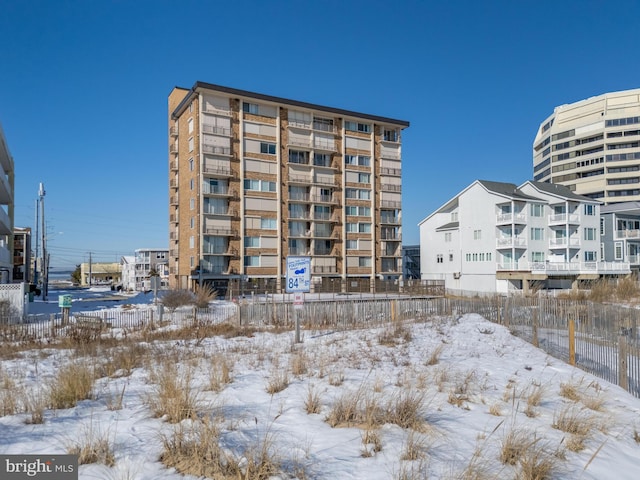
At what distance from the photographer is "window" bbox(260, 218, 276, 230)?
57963mm

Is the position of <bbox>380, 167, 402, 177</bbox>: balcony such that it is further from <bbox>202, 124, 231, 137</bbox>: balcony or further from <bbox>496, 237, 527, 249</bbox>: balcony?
<bbox>202, 124, 231, 137</bbox>: balcony

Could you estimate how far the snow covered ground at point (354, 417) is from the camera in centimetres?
560

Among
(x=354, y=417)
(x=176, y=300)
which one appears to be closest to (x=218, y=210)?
(x=176, y=300)

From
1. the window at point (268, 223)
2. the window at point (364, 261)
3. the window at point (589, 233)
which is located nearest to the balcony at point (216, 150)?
the window at point (268, 223)

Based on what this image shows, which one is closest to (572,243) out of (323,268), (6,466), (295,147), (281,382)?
(323,268)

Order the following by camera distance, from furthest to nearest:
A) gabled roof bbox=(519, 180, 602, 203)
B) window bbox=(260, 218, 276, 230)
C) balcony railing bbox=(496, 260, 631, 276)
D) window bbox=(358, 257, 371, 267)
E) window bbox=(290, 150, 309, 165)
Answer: window bbox=(358, 257, 371, 267)
window bbox=(290, 150, 309, 165)
window bbox=(260, 218, 276, 230)
gabled roof bbox=(519, 180, 602, 203)
balcony railing bbox=(496, 260, 631, 276)

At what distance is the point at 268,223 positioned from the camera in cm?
5838

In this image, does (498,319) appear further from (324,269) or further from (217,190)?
(217,190)

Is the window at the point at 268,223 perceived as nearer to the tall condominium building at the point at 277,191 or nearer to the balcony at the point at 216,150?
the tall condominium building at the point at 277,191

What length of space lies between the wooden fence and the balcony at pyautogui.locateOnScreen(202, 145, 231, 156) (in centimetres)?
3196

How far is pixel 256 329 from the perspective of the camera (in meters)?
19.4

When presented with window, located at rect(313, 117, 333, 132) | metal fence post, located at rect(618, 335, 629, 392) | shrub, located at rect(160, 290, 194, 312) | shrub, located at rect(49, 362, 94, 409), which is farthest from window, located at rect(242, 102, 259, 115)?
shrub, located at rect(49, 362, 94, 409)

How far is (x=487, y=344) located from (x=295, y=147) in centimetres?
4796

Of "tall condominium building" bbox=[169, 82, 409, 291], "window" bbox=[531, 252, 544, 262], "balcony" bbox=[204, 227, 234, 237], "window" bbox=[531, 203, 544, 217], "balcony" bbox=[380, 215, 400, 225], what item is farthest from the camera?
"balcony" bbox=[380, 215, 400, 225]
